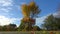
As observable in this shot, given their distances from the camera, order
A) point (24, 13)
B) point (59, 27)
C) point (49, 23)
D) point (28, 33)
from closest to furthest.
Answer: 1. point (28, 33)
2. point (59, 27)
3. point (49, 23)
4. point (24, 13)

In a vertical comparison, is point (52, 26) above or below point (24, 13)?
below

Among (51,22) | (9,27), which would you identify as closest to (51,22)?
(51,22)

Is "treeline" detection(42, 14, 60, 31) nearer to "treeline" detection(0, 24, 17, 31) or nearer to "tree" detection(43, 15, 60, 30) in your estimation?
"tree" detection(43, 15, 60, 30)

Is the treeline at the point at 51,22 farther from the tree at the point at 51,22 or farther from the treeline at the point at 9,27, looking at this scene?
the treeline at the point at 9,27

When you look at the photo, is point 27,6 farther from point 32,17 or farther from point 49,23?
point 49,23

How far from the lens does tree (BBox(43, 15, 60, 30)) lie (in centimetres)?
1385

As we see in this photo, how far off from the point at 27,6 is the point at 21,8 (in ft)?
2.17

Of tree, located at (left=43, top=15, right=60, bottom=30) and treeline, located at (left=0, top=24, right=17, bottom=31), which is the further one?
tree, located at (left=43, top=15, right=60, bottom=30)

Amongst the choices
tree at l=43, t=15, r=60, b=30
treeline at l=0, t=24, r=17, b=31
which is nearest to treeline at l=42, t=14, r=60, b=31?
tree at l=43, t=15, r=60, b=30

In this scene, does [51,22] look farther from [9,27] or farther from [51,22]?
[9,27]

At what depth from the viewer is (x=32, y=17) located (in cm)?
1800

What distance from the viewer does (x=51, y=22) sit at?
48.8 feet

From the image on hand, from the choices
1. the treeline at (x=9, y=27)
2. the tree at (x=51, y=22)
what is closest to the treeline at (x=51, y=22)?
the tree at (x=51, y=22)

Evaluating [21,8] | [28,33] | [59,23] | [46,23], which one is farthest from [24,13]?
[28,33]
